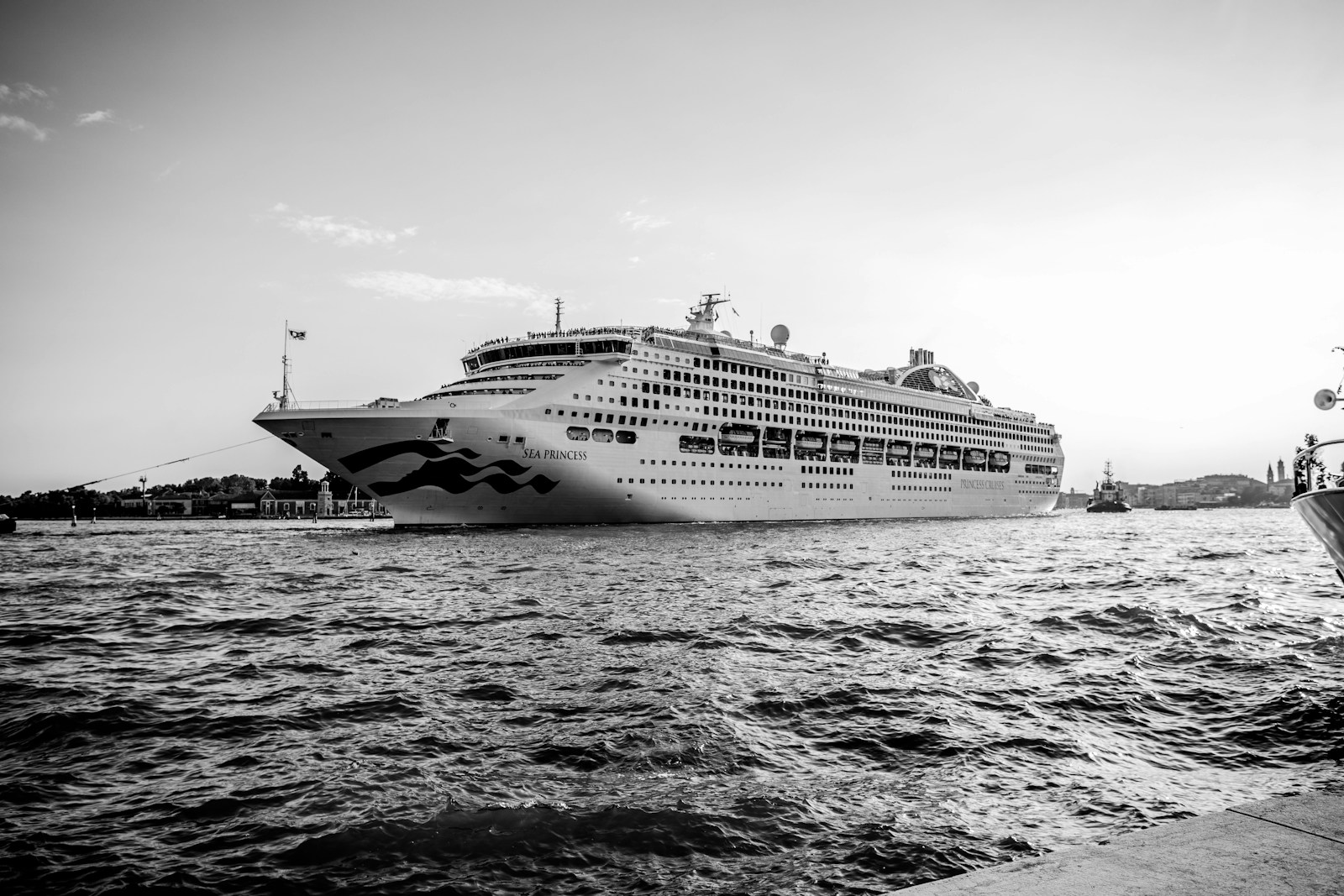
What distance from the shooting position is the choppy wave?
492cm

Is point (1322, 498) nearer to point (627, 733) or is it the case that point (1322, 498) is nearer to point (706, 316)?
point (627, 733)

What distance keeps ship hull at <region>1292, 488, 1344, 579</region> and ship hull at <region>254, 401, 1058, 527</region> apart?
35.9 metres

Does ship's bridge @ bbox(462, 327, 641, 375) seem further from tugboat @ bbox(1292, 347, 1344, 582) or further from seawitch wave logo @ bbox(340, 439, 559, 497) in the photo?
tugboat @ bbox(1292, 347, 1344, 582)

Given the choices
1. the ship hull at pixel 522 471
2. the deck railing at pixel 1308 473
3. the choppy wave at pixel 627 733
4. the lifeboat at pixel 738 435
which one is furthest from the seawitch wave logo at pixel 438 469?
the deck railing at pixel 1308 473

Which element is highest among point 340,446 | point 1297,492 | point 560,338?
point 560,338

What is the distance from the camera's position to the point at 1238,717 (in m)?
7.95

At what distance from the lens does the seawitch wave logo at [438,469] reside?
4003cm

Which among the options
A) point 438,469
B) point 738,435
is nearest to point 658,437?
point 738,435

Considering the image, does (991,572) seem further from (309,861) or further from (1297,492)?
(309,861)

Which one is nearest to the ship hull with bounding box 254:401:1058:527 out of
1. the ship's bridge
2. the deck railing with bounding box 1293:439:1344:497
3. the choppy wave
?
the ship's bridge

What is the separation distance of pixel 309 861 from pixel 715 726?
3883 mm

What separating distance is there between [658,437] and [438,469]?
1512 cm

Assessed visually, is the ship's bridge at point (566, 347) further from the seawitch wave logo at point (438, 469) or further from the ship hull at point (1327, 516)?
the ship hull at point (1327, 516)

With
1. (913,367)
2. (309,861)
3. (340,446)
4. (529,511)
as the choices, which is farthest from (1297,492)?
(913,367)
